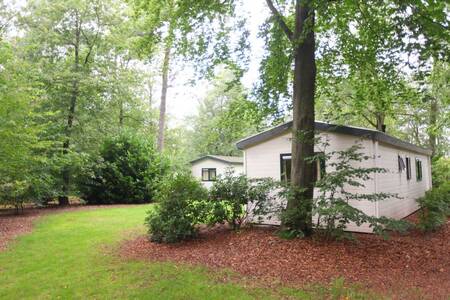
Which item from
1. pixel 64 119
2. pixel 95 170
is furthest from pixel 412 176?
pixel 64 119

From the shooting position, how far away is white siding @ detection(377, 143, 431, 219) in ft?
28.5

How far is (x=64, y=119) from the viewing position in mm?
15875

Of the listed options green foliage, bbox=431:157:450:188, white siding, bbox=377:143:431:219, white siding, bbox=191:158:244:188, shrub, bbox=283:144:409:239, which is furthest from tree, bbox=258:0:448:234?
white siding, bbox=191:158:244:188

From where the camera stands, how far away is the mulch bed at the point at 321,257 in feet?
15.8

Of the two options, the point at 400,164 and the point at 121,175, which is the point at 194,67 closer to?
the point at 400,164

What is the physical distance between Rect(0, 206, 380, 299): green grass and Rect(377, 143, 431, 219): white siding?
16.2 ft

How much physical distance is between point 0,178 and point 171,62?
22.3 ft

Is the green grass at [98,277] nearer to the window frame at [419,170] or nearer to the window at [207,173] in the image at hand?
the window frame at [419,170]

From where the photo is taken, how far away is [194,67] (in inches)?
375

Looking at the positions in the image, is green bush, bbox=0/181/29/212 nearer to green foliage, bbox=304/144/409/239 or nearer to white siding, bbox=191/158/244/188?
green foliage, bbox=304/144/409/239

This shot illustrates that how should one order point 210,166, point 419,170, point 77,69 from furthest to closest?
point 210,166 → point 77,69 → point 419,170

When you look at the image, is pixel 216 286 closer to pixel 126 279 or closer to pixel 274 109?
pixel 126 279

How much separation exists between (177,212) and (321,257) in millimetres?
3295

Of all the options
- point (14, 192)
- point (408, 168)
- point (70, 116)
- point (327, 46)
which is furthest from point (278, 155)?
point (70, 116)
